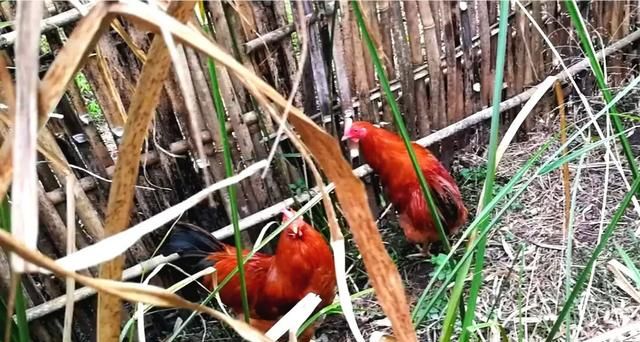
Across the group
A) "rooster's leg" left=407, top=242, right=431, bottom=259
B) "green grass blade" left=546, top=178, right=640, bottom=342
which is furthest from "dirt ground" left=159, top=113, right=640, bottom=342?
"green grass blade" left=546, top=178, right=640, bottom=342

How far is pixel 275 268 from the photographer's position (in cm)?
189

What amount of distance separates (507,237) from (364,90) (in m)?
0.72

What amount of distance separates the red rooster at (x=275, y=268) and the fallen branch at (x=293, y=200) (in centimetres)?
8

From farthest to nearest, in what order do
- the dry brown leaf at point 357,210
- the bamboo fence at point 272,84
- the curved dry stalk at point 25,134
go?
1. the bamboo fence at point 272,84
2. the dry brown leaf at point 357,210
3. the curved dry stalk at point 25,134

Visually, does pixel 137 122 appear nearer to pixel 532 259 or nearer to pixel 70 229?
pixel 70 229

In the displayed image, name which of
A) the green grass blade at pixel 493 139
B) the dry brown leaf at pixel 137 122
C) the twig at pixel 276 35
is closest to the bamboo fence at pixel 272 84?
the twig at pixel 276 35

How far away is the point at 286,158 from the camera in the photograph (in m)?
2.06

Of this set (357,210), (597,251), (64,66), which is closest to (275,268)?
(597,251)

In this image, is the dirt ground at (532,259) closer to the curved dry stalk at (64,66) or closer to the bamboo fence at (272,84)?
the bamboo fence at (272,84)

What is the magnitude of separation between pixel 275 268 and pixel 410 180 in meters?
0.55

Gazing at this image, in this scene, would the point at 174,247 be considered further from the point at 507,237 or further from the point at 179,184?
the point at 507,237

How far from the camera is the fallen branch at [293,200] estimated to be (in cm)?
182

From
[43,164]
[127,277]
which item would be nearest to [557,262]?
[127,277]

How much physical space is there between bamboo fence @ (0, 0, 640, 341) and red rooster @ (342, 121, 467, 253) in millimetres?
123
